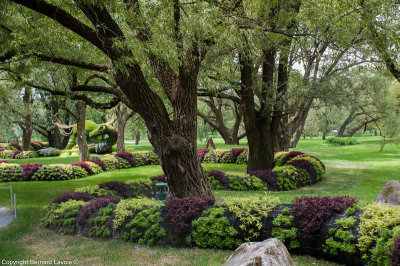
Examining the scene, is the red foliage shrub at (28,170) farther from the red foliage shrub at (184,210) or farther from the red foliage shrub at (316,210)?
the red foliage shrub at (316,210)

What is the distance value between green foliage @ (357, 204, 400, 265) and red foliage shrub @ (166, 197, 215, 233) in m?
2.73

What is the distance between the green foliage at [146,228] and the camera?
601cm

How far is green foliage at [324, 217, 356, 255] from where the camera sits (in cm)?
472

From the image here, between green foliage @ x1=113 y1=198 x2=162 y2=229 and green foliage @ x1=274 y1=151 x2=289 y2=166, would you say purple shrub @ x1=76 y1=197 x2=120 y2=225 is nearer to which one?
green foliage @ x1=113 y1=198 x2=162 y2=229

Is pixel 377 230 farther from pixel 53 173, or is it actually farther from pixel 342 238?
pixel 53 173

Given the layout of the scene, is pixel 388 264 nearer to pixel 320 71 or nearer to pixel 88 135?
pixel 320 71

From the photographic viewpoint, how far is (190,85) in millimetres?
8008

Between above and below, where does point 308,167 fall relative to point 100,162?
above

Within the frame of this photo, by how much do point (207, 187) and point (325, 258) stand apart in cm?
365

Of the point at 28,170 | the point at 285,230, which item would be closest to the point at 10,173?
the point at 28,170

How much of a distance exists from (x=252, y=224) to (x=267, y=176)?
22.5ft

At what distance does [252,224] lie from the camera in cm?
559

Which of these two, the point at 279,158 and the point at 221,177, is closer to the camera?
the point at 221,177

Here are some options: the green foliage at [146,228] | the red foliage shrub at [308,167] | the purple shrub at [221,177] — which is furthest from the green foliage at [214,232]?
the red foliage shrub at [308,167]
